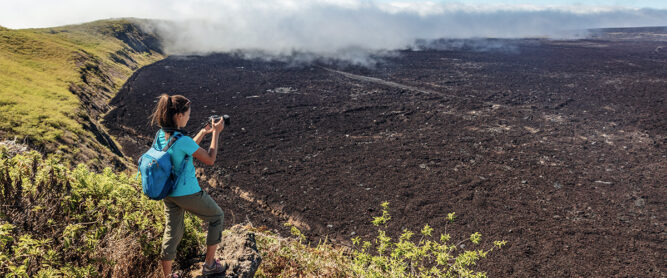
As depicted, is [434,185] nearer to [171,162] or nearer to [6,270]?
[171,162]

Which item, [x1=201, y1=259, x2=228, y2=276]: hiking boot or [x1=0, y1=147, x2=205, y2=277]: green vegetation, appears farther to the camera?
[x1=201, y1=259, x2=228, y2=276]: hiking boot

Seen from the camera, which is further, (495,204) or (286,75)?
(286,75)

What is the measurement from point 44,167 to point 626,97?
937 inches

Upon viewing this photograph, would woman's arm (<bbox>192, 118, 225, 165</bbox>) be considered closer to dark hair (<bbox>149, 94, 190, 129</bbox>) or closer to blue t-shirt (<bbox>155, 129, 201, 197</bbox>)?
blue t-shirt (<bbox>155, 129, 201, 197</bbox>)

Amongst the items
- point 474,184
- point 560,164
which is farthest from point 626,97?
point 474,184

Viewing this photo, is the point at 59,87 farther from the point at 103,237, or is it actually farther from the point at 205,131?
the point at 205,131

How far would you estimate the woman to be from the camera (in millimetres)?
2725

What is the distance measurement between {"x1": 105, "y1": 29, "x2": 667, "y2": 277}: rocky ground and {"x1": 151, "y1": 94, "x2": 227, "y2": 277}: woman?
484 cm

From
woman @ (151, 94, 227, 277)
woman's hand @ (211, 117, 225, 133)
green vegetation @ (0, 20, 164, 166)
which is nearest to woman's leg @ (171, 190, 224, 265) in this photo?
woman @ (151, 94, 227, 277)

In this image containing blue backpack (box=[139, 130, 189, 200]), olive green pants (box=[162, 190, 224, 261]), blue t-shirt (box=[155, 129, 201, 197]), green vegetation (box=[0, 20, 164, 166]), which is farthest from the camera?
green vegetation (box=[0, 20, 164, 166])

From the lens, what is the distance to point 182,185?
9.23 ft

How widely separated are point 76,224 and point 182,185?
0.92 meters

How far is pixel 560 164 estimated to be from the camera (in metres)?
10.8

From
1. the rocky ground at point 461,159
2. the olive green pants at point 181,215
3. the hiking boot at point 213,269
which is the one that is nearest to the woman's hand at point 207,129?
the olive green pants at point 181,215
